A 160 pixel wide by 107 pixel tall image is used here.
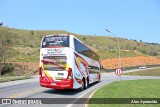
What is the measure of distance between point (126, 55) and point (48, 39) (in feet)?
283

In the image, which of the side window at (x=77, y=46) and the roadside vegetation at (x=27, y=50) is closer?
the side window at (x=77, y=46)

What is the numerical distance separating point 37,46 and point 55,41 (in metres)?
100

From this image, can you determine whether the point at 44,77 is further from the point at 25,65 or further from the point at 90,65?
the point at 25,65

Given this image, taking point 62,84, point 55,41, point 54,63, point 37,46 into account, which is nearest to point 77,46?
point 55,41

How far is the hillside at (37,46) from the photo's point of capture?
78.7 meters

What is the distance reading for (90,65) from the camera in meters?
27.6

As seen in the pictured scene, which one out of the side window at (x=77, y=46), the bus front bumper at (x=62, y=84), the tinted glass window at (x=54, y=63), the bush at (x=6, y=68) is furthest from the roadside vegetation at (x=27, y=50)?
the bus front bumper at (x=62, y=84)

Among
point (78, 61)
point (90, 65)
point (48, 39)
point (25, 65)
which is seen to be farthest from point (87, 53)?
point (25, 65)

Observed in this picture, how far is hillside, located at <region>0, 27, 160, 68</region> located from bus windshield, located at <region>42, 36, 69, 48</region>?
3666 cm

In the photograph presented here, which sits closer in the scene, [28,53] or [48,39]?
[48,39]

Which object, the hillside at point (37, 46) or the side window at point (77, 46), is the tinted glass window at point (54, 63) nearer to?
the side window at point (77, 46)

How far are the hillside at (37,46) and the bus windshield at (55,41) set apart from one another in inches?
1443

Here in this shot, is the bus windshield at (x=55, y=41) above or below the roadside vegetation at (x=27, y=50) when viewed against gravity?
below

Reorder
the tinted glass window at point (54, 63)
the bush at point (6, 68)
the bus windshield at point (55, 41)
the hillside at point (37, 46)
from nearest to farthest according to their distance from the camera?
1. the tinted glass window at point (54, 63)
2. the bus windshield at point (55, 41)
3. the bush at point (6, 68)
4. the hillside at point (37, 46)
